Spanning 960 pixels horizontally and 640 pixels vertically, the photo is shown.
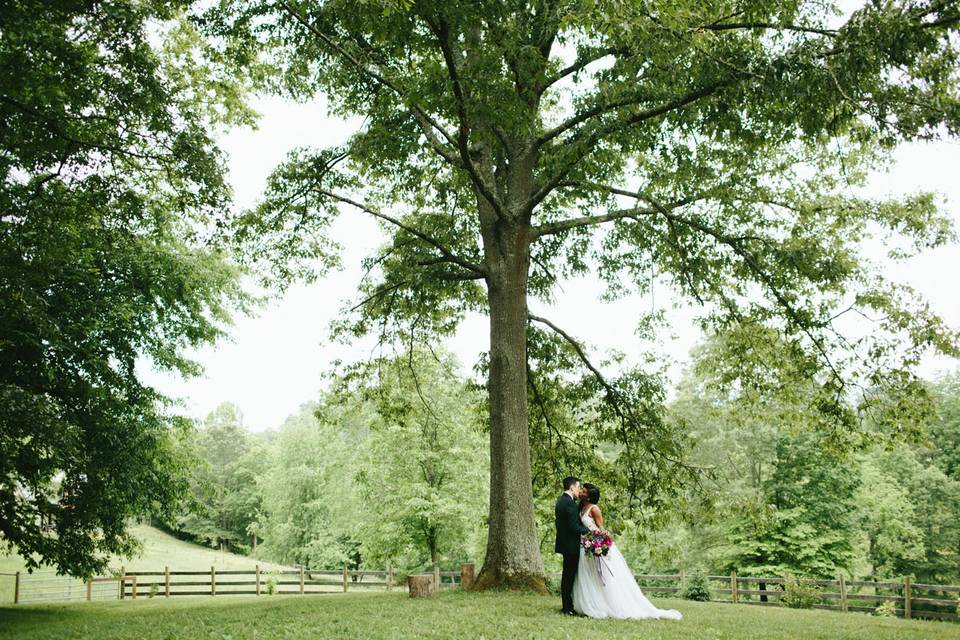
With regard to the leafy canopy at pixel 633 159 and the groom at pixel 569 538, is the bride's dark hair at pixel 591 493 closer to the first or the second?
the groom at pixel 569 538

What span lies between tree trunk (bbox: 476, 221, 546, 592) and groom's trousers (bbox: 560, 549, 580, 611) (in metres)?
2.07

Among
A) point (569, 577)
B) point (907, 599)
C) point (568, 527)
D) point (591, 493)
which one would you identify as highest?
point (591, 493)

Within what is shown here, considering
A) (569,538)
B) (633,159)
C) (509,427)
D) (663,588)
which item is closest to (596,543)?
(569,538)

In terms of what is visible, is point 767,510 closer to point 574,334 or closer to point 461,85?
point 574,334

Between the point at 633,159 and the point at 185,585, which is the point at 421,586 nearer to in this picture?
the point at 633,159

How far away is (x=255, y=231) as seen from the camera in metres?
15.1

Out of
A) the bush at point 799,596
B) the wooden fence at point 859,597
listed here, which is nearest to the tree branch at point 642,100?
the wooden fence at point 859,597

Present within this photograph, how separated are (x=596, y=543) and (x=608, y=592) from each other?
2.27ft

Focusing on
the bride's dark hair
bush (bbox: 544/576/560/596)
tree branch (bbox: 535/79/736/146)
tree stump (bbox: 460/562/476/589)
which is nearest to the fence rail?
bush (bbox: 544/576/560/596)

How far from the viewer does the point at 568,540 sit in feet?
31.6

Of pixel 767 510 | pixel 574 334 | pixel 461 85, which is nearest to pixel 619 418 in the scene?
pixel 574 334

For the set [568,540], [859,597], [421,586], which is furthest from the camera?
[859,597]

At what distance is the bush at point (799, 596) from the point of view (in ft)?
75.7

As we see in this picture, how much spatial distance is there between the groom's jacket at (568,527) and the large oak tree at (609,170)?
2149 mm
